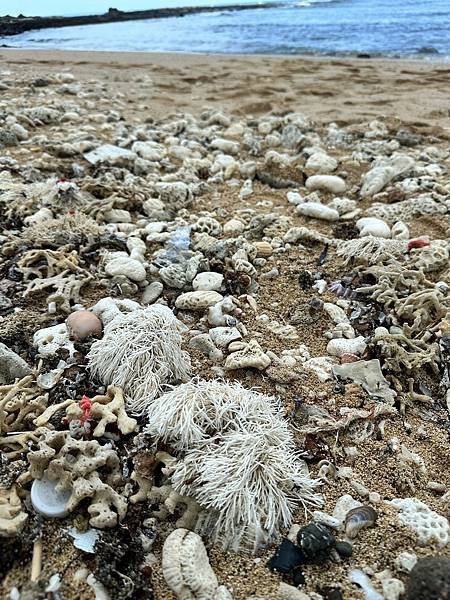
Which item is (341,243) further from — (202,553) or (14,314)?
(202,553)

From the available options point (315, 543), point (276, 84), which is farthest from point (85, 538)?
point (276, 84)

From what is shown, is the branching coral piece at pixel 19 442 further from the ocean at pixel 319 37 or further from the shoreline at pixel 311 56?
the ocean at pixel 319 37

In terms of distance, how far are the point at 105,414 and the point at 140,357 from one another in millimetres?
376

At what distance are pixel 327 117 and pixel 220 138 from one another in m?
2.10

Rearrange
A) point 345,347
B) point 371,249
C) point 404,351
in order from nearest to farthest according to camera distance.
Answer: point 404,351 < point 345,347 < point 371,249

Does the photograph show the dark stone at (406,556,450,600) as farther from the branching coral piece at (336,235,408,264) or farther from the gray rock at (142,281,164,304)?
the branching coral piece at (336,235,408,264)

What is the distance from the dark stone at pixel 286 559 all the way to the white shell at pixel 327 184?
412 centimetres

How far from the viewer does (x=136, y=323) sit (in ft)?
9.50

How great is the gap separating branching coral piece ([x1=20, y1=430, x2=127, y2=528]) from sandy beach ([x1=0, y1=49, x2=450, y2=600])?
5 centimetres

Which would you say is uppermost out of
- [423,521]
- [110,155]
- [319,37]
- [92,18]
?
[92,18]

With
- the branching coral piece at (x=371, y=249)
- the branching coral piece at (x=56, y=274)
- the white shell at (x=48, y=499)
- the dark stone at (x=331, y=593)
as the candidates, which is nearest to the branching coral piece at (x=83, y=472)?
the white shell at (x=48, y=499)

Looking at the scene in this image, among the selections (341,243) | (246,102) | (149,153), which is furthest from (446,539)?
(246,102)

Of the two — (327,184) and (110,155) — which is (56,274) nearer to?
(110,155)

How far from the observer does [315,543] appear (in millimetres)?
2027
